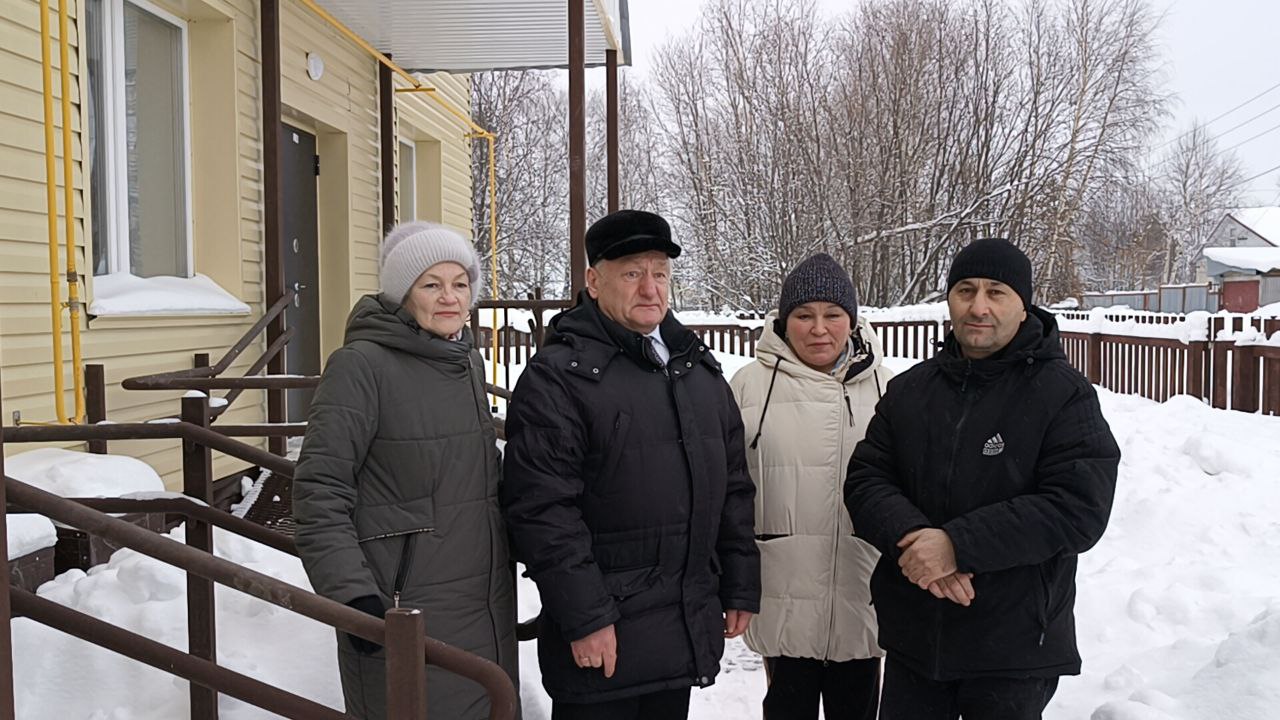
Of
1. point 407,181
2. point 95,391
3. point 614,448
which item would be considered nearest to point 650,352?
point 614,448

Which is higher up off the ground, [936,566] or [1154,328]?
[1154,328]

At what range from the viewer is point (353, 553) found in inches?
76.6

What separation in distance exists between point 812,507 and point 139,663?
2.16 metres

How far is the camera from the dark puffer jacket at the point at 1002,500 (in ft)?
7.22

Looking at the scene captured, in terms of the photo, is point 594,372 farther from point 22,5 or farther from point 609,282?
point 22,5

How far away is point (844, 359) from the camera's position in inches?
114

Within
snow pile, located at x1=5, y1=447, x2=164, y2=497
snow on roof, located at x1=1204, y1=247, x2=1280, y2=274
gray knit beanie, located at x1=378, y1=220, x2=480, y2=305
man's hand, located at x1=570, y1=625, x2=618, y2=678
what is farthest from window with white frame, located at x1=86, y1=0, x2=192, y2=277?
snow on roof, located at x1=1204, y1=247, x2=1280, y2=274

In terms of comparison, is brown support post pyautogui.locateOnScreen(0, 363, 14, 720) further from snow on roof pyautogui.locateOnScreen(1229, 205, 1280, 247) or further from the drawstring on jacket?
snow on roof pyautogui.locateOnScreen(1229, 205, 1280, 247)

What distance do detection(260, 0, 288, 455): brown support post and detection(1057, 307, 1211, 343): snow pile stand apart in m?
8.41

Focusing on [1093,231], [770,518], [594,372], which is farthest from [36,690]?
[1093,231]

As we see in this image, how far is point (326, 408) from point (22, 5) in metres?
3.59

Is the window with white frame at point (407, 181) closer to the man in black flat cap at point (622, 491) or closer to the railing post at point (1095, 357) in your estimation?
the man in black flat cap at point (622, 491)

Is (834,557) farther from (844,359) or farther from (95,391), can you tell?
(95,391)

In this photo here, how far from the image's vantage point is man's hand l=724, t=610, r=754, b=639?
8.12ft
